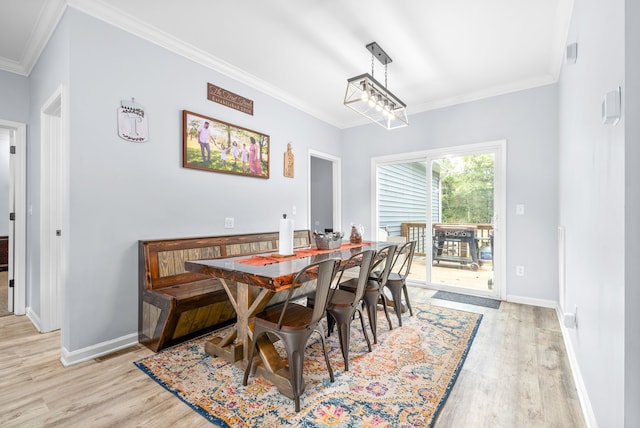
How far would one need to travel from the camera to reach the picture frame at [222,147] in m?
3.01

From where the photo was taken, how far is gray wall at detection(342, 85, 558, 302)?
3523 mm

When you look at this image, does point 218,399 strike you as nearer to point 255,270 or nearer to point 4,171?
point 255,270

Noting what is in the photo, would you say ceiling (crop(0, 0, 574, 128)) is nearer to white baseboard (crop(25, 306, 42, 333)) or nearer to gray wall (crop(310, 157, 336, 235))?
white baseboard (crop(25, 306, 42, 333))

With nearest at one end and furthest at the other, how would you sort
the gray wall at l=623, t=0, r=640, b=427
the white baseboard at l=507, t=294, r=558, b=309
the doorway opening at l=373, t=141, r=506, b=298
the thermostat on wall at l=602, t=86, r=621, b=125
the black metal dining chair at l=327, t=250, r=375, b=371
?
1. the gray wall at l=623, t=0, r=640, b=427
2. the thermostat on wall at l=602, t=86, r=621, b=125
3. the black metal dining chair at l=327, t=250, r=375, b=371
4. the white baseboard at l=507, t=294, r=558, b=309
5. the doorway opening at l=373, t=141, r=506, b=298

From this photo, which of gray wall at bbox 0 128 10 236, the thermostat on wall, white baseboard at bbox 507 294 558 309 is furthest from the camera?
gray wall at bbox 0 128 10 236

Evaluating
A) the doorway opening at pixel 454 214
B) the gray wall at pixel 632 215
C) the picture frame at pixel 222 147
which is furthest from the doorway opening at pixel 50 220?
the doorway opening at pixel 454 214

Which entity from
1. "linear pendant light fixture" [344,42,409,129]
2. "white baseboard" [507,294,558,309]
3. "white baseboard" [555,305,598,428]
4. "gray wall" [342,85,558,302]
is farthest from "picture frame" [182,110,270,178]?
"white baseboard" [507,294,558,309]

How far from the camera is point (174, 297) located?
89.4 inches

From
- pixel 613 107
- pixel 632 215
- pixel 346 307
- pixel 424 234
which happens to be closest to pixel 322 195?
pixel 424 234

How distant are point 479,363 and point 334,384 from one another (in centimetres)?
114

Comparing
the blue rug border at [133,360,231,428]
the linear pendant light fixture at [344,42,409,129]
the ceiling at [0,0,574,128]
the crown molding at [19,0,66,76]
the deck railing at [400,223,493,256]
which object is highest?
the ceiling at [0,0,574,128]

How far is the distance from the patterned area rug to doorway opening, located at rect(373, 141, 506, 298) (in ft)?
5.59

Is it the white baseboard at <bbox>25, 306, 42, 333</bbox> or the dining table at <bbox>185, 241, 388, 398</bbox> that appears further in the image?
the white baseboard at <bbox>25, 306, 42, 333</bbox>

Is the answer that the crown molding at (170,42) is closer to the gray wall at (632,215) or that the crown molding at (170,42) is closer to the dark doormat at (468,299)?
the gray wall at (632,215)
